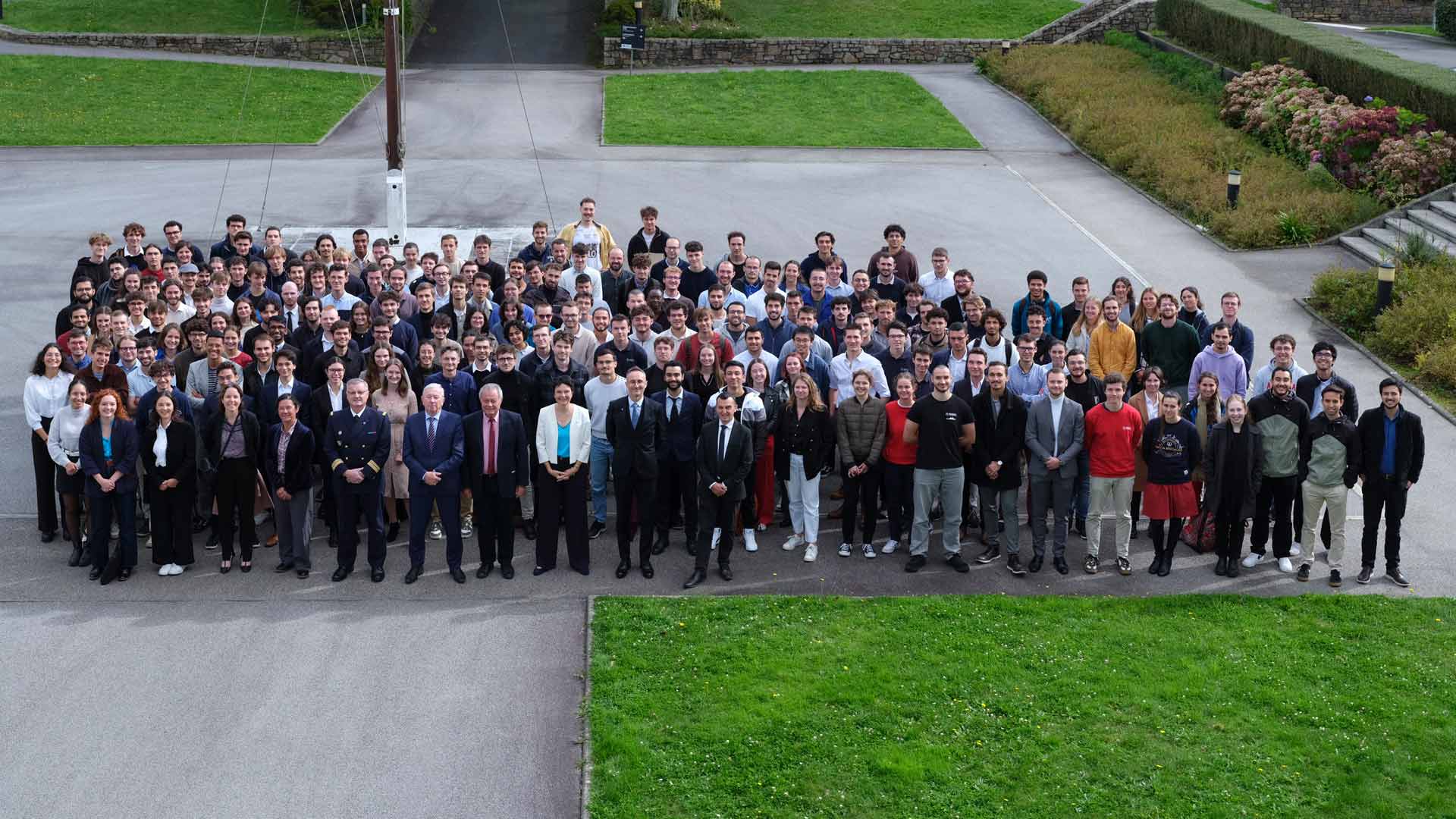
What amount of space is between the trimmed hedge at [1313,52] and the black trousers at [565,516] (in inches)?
746

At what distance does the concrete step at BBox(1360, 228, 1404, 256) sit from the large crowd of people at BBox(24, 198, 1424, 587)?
9.43 metres

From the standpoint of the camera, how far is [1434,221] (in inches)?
910

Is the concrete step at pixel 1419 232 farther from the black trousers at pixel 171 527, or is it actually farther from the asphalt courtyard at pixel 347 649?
the black trousers at pixel 171 527

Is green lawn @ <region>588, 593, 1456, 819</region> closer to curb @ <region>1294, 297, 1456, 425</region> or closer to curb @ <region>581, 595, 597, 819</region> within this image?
curb @ <region>581, 595, 597, 819</region>

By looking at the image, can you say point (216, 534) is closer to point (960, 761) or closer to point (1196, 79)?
point (960, 761)

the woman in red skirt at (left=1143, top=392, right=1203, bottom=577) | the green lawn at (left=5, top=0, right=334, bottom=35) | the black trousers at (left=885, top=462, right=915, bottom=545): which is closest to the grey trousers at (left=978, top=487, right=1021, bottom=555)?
the black trousers at (left=885, top=462, right=915, bottom=545)

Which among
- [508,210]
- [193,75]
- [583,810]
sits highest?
[193,75]

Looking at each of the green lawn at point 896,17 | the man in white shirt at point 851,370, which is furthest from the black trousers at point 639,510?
the green lawn at point 896,17

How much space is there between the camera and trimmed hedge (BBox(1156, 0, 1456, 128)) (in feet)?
86.7

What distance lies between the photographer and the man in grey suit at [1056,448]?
13.0 m

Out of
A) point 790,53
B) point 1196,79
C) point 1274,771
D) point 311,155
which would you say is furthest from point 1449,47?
point 1274,771

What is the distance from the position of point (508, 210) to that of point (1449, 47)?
94.1 feet

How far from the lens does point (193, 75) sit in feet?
121

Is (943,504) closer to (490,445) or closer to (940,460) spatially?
(940,460)
